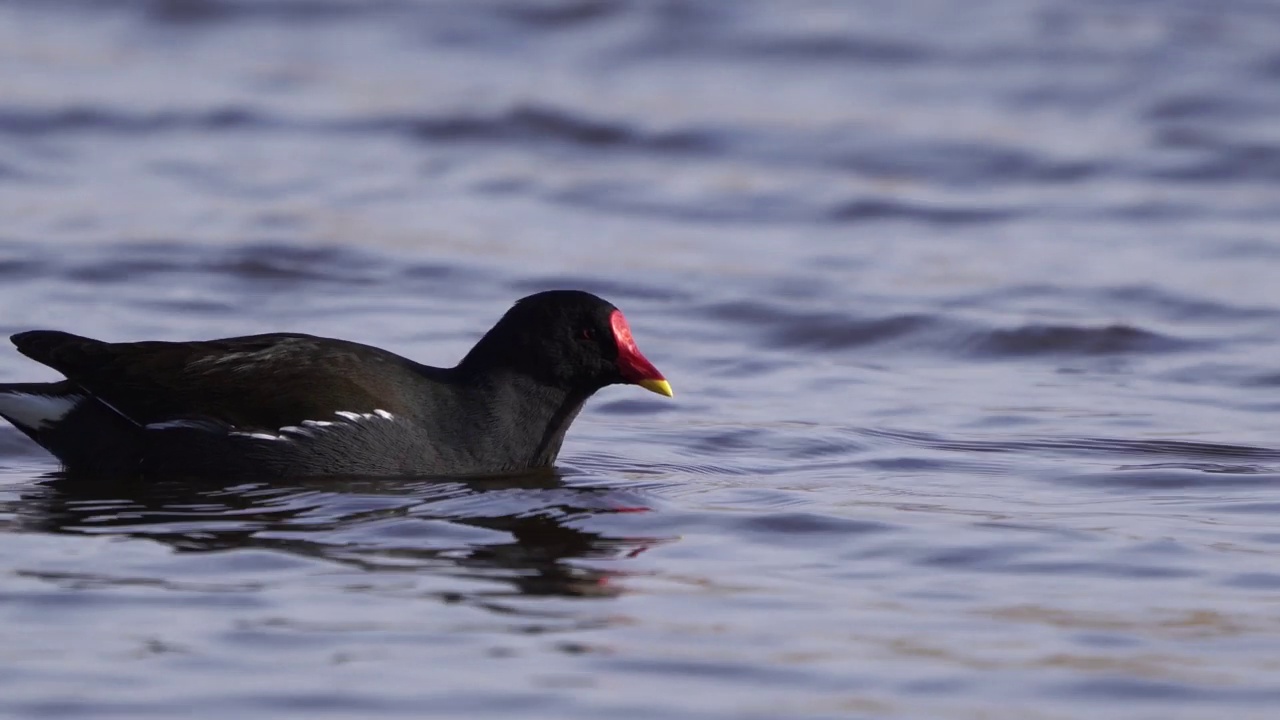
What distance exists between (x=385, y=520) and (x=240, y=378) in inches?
37.3

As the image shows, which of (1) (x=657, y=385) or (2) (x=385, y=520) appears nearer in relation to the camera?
(2) (x=385, y=520)

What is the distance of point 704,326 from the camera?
33.9 feet

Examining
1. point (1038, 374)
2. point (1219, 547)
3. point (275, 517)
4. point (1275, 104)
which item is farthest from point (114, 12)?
point (1219, 547)

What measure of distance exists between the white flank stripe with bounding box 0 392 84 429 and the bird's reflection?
22 centimetres

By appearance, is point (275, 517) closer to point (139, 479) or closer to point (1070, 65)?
point (139, 479)

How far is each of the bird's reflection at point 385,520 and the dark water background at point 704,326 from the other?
0.08 feet

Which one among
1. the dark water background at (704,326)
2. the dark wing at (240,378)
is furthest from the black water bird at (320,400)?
the dark water background at (704,326)

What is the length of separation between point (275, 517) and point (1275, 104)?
36.9 feet

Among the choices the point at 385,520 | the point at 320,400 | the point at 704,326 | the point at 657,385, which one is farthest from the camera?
the point at 704,326

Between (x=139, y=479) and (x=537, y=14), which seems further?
(x=537, y=14)

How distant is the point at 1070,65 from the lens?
16641 millimetres

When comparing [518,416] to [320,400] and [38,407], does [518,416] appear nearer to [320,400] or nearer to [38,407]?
[320,400]

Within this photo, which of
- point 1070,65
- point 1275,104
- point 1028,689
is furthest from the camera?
point 1070,65

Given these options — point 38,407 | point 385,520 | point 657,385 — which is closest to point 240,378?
point 38,407
